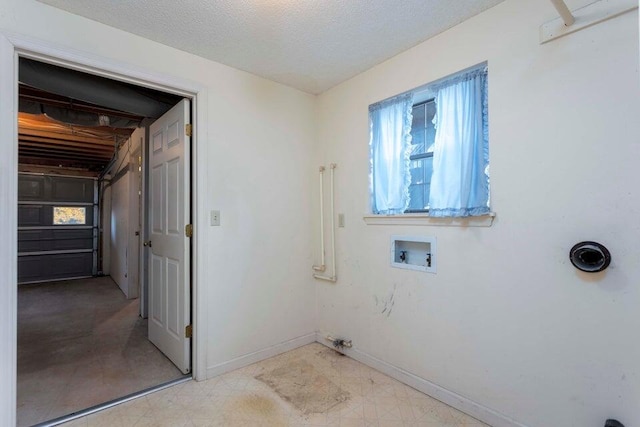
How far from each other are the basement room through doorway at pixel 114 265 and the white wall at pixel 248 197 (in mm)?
212

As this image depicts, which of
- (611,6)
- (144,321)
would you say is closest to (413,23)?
(611,6)

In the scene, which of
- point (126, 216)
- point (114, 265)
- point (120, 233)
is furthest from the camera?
point (114, 265)

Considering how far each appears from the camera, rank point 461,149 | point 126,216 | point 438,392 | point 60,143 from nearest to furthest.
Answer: point 461,149
point 438,392
point 60,143
point 126,216

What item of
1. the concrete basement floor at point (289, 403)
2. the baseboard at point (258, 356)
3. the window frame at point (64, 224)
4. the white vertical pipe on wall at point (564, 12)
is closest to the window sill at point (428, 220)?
the white vertical pipe on wall at point (564, 12)

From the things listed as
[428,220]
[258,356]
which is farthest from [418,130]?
[258,356]

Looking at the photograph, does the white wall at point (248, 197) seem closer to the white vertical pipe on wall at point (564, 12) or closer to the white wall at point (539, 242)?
the white wall at point (539, 242)

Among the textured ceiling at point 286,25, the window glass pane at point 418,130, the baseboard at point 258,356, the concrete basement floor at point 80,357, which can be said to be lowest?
the concrete basement floor at point 80,357

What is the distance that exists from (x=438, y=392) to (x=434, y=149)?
5.32 ft

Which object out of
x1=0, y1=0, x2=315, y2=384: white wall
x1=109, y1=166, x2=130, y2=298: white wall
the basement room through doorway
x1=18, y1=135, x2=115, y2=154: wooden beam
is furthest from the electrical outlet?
x1=18, y1=135, x2=115, y2=154: wooden beam

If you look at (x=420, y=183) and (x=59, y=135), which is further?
(x=59, y=135)

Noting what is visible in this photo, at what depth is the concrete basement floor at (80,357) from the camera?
206 cm

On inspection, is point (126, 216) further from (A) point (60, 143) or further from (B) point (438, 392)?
(B) point (438, 392)

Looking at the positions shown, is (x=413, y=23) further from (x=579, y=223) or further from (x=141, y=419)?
(x=141, y=419)

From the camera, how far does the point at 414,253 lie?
220cm
